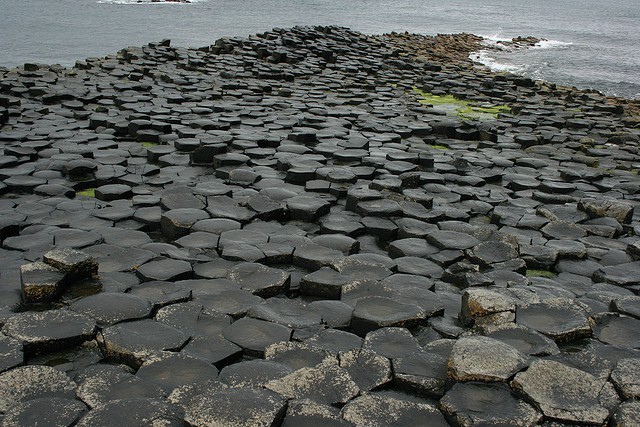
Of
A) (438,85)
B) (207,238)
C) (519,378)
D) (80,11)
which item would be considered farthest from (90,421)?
(80,11)

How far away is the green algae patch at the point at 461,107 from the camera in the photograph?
371 inches

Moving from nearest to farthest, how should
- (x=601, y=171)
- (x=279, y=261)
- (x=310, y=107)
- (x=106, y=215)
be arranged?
(x=279, y=261) < (x=106, y=215) < (x=601, y=171) < (x=310, y=107)

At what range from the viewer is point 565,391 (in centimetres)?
255

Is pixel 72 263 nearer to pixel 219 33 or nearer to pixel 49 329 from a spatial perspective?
pixel 49 329

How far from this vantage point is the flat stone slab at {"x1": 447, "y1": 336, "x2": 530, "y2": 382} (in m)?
2.61

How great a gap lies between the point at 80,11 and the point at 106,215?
32.2 meters

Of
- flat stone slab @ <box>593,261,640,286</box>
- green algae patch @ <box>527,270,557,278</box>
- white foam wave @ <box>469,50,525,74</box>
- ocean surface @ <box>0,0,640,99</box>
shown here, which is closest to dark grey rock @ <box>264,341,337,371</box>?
green algae patch @ <box>527,270,557,278</box>

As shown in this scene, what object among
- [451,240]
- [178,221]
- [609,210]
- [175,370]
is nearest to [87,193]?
[178,221]

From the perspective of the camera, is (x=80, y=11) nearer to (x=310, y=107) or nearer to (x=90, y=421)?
(x=310, y=107)

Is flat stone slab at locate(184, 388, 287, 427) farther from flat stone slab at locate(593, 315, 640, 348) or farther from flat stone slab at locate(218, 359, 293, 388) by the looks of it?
flat stone slab at locate(593, 315, 640, 348)

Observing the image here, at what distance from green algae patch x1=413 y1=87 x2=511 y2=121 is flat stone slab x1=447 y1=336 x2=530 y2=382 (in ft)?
22.0

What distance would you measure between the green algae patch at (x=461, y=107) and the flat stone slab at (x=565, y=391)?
6789mm

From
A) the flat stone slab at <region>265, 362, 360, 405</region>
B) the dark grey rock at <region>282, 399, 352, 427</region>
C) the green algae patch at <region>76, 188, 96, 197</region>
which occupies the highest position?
the dark grey rock at <region>282, 399, 352, 427</region>

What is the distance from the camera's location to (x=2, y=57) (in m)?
16.1
